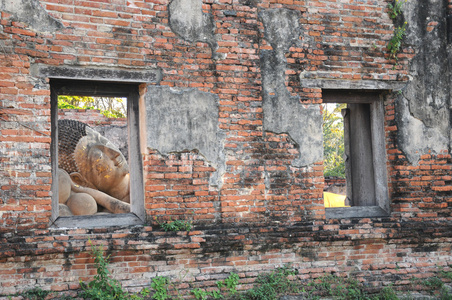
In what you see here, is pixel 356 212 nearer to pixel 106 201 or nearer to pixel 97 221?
pixel 97 221

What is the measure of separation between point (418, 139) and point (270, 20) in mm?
2572

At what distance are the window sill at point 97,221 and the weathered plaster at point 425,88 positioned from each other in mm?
3653

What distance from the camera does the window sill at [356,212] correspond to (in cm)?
614

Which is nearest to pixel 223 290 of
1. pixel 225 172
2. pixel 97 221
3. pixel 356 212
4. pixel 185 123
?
pixel 225 172

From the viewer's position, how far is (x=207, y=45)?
5535 mm

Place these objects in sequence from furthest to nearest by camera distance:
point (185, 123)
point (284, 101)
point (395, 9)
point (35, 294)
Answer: point (395, 9) → point (284, 101) → point (185, 123) → point (35, 294)

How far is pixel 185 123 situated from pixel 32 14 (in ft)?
6.64

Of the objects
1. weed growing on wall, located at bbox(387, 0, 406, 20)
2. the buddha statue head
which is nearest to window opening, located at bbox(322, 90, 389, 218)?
weed growing on wall, located at bbox(387, 0, 406, 20)

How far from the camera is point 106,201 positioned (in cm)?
789

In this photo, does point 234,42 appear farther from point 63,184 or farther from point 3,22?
point 63,184

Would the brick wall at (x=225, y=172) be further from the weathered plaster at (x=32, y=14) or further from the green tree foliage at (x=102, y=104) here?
the green tree foliage at (x=102, y=104)

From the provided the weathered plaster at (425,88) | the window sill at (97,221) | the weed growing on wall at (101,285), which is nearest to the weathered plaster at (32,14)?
the window sill at (97,221)

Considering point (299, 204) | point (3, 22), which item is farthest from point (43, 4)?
point (299, 204)

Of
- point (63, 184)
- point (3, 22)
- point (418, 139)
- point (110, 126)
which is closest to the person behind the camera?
point (3, 22)
